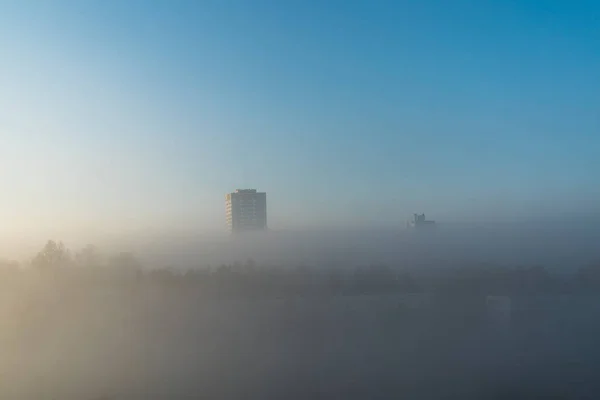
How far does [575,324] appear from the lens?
10.4m

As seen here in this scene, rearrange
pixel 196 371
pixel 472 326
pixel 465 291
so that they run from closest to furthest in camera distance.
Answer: pixel 196 371 → pixel 472 326 → pixel 465 291

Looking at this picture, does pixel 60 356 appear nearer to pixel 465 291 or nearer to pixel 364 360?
pixel 364 360

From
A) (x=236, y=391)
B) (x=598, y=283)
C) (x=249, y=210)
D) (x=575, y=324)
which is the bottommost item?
(x=236, y=391)

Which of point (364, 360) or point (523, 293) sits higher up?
point (523, 293)

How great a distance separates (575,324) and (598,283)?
165 cm

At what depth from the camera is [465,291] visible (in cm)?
1184

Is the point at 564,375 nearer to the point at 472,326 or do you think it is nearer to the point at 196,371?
the point at 472,326

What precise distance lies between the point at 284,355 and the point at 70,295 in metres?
5.36

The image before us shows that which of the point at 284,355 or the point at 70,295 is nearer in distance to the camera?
the point at 284,355

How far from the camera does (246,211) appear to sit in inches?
482

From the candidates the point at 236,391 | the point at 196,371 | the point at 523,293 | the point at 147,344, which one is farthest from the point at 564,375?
the point at 147,344

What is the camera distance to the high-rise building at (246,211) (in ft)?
40.1

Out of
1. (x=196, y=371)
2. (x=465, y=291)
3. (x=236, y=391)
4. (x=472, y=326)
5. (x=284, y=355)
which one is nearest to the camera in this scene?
(x=236, y=391)

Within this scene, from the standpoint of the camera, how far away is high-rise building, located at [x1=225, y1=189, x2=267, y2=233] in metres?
12.2
